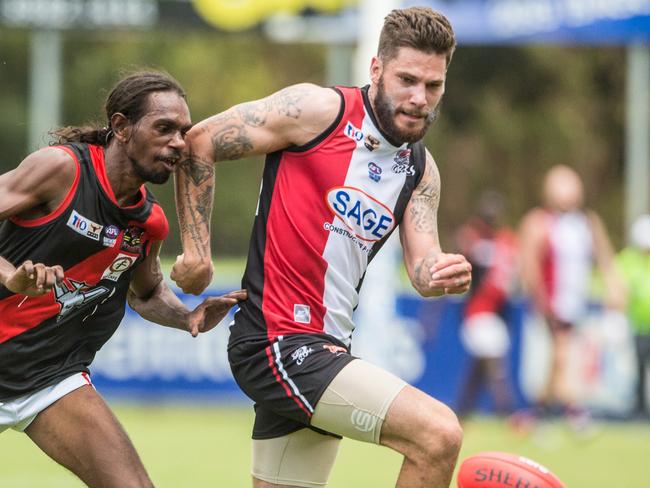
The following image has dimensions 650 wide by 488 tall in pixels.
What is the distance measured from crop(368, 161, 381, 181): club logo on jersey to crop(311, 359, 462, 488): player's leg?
2.71 ft

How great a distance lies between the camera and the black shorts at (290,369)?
5.32 metres

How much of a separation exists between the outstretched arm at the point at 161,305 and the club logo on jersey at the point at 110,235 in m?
0.33

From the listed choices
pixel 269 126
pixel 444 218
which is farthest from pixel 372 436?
pixel 444 218

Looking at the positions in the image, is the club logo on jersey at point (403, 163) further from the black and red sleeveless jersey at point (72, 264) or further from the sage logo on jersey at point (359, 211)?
the black and red sleeveless jersey at point (72, 264)

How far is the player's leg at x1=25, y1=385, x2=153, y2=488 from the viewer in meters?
5.47

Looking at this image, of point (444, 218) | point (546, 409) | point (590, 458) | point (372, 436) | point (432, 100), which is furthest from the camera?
point (444, 218)

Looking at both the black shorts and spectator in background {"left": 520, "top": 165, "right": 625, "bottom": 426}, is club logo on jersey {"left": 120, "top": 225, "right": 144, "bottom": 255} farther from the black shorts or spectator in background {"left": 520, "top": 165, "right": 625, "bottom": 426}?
spectator in background {"left": 520, "top": 165, "right": 625, "bottom": 426}

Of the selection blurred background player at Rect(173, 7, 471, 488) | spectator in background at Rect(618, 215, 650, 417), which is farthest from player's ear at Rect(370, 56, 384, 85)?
spectator in background at Rect(618, 215, 650, 417)

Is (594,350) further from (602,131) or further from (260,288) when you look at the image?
(602,131)

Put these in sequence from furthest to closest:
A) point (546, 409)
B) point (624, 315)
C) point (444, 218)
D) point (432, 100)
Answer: point (444, 218) < point (624, 315) < point (546, 409) < point (432, 100)

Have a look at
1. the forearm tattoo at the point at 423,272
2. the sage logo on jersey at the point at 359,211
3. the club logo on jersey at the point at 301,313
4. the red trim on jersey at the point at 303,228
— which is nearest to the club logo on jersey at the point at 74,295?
the red trim on jersey at the point at 303,228

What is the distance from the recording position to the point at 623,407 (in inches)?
554

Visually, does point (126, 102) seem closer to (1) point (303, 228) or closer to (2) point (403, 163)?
(1) point (303, 228)

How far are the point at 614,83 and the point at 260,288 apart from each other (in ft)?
109
